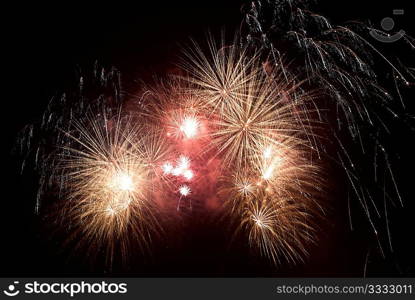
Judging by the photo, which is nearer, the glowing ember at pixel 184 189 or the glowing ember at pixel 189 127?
the glowing ember at pixel 189 127

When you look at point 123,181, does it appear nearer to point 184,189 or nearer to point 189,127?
point 184,189

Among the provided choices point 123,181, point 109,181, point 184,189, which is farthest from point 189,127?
point 109,181

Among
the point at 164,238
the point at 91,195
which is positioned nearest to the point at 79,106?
the point at 91,195

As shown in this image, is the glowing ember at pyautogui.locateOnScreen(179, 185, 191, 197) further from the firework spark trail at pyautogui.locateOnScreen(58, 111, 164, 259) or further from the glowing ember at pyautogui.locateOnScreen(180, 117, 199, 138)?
the glowing ember at pyautogui.locateOnScreen(180, 117, 199, 138)

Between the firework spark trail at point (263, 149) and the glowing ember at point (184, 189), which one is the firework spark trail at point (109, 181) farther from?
the firework spark trail at point (263, 149)

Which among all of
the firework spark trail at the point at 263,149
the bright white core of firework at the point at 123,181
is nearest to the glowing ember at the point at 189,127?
the firework spark trail at the point at 263,149

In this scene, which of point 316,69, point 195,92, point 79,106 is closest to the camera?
point 316,69

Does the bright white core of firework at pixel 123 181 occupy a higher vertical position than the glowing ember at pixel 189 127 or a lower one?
lower

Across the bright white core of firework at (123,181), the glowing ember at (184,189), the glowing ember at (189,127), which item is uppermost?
the glowing ember at (189,127)

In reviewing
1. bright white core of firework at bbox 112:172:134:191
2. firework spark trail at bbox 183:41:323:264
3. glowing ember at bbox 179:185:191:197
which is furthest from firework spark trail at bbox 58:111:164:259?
firework spark trail at bbox 183:41:323:264

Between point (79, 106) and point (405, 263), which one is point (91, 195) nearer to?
point (79, 106)

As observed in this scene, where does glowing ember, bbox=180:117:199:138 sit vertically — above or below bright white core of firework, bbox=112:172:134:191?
above
